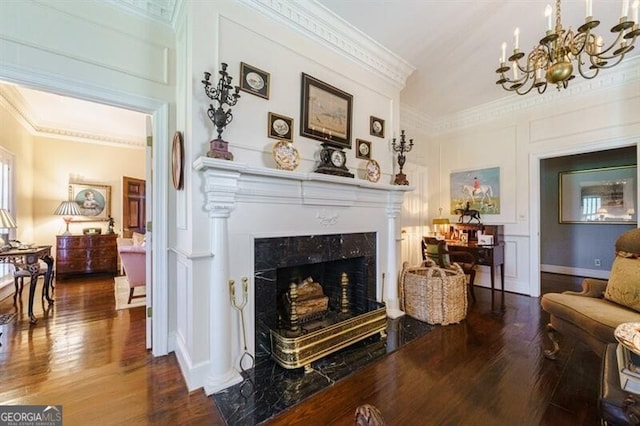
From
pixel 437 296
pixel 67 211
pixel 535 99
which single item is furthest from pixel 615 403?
pixel 67 211

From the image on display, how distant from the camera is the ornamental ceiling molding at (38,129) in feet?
13.0

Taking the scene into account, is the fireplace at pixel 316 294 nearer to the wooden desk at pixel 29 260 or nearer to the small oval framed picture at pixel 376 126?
the small oval framed picture at pixel 376 126

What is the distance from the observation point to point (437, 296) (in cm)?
297

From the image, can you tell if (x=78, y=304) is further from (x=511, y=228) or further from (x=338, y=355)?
(x=511, y=228)

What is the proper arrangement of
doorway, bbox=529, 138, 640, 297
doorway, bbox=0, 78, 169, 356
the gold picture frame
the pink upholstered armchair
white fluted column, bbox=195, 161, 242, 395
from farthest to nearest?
1. the gold picture frame
2. doorway, bbox=529, 138, 640, 297
3. the pink upholstered armchair
4. doorway, bbox=0, 78, 169, 356
5. white fluted column, bbox=195, 161, 242, 395

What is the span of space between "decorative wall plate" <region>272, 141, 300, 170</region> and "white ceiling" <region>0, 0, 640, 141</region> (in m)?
1.34

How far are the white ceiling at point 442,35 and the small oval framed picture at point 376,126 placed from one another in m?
0.78

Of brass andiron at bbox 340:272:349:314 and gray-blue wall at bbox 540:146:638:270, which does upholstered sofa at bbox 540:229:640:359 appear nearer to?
brass andiron at bbox 340:272:349:314

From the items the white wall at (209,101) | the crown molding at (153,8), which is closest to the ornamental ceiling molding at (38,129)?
the crown molding at (153,8)

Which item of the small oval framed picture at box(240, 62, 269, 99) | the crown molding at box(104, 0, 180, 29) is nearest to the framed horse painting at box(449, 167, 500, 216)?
the small oval framed picture at box(240, 62, 269, 99)

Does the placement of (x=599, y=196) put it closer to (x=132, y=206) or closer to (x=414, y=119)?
(x=414, y=119)

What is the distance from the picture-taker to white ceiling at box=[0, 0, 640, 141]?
242 cm

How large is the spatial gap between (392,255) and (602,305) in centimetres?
177

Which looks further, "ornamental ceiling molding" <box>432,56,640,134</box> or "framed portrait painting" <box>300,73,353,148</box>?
"ornamental ceiling molding" <box>432,56,640,134</box>
